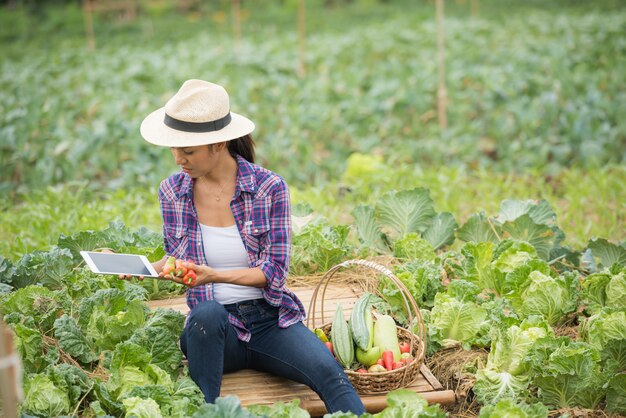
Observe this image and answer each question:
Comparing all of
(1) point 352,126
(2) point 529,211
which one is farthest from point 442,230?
(1) point 352,126

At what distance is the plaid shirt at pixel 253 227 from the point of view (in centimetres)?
284

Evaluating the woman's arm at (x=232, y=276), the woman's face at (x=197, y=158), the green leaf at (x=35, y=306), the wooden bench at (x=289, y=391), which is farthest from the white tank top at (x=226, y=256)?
the green leaf at (x=35, y=306)

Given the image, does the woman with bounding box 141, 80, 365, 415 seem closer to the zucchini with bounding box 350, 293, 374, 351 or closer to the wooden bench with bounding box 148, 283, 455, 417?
the wooden bench with bounding box 148, 283, 455, 417

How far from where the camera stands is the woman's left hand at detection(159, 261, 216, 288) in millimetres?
2590

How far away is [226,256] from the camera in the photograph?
113 inches

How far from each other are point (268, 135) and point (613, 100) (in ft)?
12.0

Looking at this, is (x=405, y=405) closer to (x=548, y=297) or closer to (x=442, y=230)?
(x=548, y=297)

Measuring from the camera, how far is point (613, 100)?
791cm

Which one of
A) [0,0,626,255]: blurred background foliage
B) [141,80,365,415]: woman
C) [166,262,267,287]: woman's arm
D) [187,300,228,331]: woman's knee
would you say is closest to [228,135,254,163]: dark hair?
[141,80,365,415]: woman

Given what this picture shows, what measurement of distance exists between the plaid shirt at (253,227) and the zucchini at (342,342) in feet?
0.72

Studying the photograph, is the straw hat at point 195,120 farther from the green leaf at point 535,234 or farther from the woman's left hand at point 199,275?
the green leaf at point 535,234

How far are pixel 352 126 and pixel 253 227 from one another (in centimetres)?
490

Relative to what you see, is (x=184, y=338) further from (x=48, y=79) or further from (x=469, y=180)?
(x=48, y=79)

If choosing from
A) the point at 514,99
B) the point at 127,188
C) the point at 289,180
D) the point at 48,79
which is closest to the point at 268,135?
the point at 289,180
